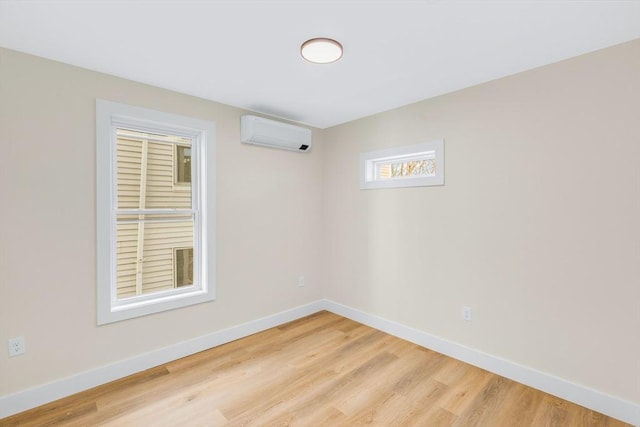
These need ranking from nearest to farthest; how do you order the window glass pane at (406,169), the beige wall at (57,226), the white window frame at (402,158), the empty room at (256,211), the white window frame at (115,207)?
the empty room at (256,211) → the beige wall at (57,226) → the white window frame at (115,207) → the white window frame at (402,158) → the window glass pane at (406,169)

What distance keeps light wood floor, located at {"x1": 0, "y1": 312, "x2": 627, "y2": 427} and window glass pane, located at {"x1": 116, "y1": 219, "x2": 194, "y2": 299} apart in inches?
28.4

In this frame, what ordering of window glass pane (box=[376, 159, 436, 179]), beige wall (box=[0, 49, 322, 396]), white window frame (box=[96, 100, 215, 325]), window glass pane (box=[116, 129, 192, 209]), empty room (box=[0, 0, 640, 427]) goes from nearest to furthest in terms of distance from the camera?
empty room (box=[0, 0, 640, 427]), beige wall (box=[0, 49, 322, 396]), white window frame (box=[96, 100, 215, 325]), window glass pane (box=[116, 129, 192, 209]), window glass pane (box=[376, 159, 436, 179])

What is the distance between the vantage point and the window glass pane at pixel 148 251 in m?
2.57

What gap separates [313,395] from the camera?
2207mm

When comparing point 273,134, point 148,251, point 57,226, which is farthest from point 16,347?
point 273,134

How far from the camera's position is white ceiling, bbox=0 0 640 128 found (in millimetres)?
1600

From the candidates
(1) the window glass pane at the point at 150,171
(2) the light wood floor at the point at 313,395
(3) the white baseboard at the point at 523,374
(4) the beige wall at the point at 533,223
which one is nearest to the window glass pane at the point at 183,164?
(1) the window glass pane at the point at 150,171

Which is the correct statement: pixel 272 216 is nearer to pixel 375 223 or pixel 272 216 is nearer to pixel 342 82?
pixel 375 223

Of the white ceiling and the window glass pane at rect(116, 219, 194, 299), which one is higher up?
the white ceiling

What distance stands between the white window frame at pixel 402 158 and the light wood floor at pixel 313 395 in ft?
5.35

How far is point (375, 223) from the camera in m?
3.41

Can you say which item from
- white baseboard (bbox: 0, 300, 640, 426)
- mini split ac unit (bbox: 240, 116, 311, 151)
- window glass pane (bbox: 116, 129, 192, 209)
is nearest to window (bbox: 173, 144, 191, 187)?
window glass pane (bbox: 116, 129, 192, 209)

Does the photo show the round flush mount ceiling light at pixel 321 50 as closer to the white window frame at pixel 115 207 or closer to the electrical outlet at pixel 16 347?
the white window frame at pixel 115 207

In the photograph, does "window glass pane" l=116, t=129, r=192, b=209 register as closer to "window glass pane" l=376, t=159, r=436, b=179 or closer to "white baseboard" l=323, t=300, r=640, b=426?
"window glass pane" l=376, t=159, r=436, b=179
